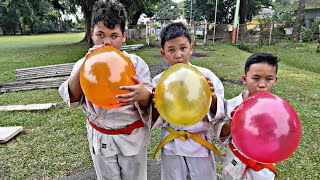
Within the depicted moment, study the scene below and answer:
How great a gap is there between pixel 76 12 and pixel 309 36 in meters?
17.2

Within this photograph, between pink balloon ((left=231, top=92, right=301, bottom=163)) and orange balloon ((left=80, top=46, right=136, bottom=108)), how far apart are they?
667mm

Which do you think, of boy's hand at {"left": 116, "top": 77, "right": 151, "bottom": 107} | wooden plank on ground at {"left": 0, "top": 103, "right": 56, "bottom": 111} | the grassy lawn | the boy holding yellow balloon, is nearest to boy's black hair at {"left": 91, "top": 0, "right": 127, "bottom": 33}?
the boy holding yellow balloon

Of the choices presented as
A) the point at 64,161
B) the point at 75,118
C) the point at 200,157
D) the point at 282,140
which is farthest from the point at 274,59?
the point at 75,118

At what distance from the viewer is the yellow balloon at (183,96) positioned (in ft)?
4.39

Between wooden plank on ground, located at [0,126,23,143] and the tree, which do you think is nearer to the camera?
wooden plank on ground, located at [0,126,23,143]

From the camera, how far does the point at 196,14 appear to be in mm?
34219

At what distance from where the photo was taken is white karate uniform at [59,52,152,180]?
5.52 ft

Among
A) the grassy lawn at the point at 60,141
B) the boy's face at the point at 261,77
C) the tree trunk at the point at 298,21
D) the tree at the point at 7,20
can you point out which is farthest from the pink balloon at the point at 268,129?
the tree at the point at 7,20

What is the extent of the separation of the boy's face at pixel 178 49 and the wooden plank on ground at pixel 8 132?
3.23 metres

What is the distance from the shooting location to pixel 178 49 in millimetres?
1804

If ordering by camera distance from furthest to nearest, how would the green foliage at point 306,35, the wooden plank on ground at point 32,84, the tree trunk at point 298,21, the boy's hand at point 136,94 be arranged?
1. the green foliage at point 306,35
2. the tree trunk at point 298,21
3. the wooden plank on ground at point 32,84
4. the boy's hand at point 136,94

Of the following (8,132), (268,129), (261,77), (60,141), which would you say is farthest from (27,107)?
(268,129)

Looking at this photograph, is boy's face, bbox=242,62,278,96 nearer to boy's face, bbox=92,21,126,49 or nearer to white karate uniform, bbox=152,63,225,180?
white karate uniform, bbox=152,63,225,180

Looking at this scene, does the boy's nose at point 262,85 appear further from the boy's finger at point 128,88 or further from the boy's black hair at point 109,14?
the boy's black hair at point 109,14
